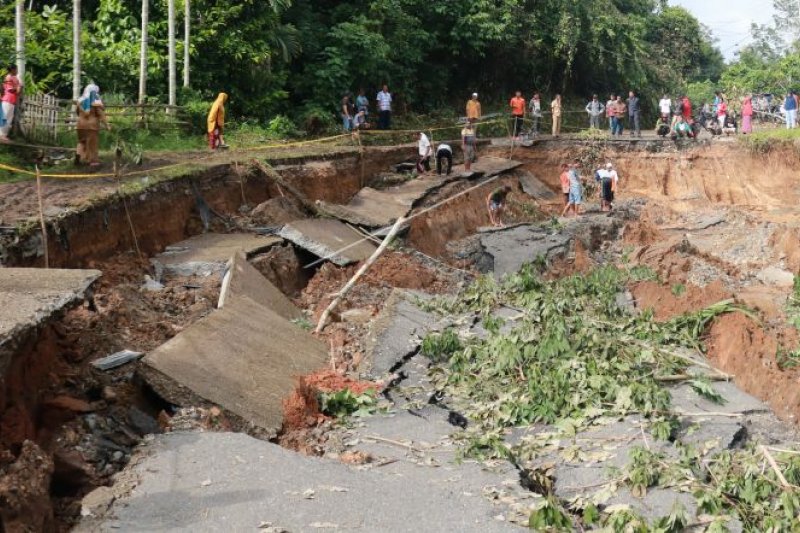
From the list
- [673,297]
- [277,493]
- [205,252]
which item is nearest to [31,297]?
[277,493]

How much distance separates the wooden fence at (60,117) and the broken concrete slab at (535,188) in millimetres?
11285

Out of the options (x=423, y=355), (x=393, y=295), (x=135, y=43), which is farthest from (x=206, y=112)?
(x=423, y=355)

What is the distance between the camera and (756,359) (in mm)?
12797

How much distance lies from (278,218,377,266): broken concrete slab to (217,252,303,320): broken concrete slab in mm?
2052

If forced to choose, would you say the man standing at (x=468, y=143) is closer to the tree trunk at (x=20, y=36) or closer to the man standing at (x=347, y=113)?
the man standing at (x=347, y=113)

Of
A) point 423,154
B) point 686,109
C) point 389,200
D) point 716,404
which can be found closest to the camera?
point 716,404

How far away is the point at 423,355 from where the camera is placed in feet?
41.4

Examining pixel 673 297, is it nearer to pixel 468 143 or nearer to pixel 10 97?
pixel 10 97

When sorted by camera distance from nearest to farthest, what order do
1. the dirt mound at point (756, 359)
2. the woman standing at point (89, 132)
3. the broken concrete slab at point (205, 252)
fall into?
1. the dirt mound at point (756, 359)
2. the broken concrete slab at point (205, 252)
3. the woman standing at point (89, 132)

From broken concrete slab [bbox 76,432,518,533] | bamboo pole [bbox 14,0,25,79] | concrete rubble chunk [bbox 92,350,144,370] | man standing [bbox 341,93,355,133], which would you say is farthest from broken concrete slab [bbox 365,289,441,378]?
man standing [bbox 341,93,355,133]

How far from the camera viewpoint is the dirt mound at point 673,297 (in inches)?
582

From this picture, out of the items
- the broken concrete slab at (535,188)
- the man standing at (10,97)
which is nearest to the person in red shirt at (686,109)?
the broken concrete slab at (535,188)

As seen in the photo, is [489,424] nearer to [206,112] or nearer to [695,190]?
[206,112]

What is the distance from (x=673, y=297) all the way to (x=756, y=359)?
113 inches
